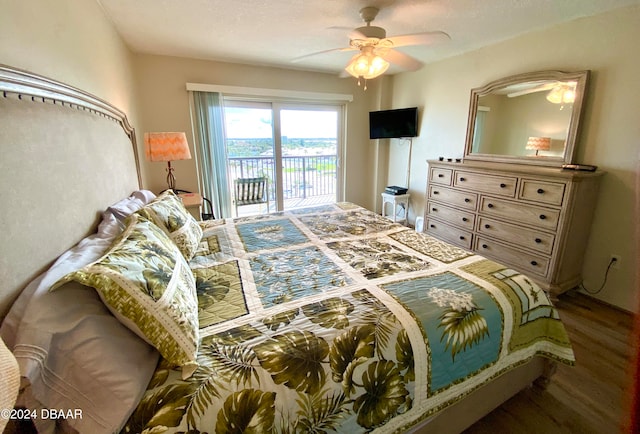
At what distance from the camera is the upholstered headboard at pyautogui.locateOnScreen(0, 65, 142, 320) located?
94 cm

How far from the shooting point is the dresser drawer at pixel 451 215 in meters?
3.06

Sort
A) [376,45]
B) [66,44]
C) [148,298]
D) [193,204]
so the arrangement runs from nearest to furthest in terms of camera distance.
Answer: [148,298] → [66,44] → [376,45] → [193,204]

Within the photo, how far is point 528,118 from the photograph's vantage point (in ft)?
9.23

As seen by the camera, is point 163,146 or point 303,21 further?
point 163,146

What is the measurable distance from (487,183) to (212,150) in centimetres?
314

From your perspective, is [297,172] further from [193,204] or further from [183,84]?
[193,204]

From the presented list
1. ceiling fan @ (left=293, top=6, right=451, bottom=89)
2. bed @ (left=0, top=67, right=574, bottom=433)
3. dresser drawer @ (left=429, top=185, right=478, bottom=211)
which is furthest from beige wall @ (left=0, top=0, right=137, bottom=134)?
dresser drawer @ (left=429, top=185, right=478, bottom=211)

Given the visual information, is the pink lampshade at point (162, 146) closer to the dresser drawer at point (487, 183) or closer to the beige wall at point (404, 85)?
the beige wall at point (404, 85)

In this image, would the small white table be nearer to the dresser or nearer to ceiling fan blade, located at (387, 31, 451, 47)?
the dresser

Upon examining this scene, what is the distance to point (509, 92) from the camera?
2951 mm

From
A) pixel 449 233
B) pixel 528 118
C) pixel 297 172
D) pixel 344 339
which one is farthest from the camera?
pixel 297 172

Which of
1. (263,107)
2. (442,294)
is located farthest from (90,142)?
(263,107)

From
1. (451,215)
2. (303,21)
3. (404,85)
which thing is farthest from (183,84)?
(451,215)

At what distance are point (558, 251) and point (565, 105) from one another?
50.5 inches
